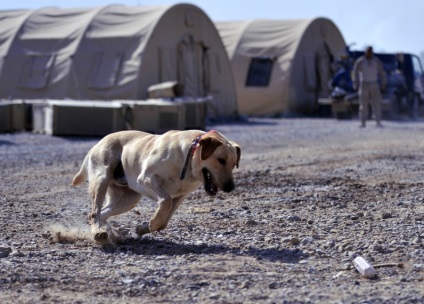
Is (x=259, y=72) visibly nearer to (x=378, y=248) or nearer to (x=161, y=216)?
(x=161, y=216)

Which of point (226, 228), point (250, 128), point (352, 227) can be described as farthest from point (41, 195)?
point (250, 128)

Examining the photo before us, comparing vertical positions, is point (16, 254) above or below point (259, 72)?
above

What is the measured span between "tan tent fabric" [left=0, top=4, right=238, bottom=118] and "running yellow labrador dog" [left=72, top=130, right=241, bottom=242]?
18222 millimetres

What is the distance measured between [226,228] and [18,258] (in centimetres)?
204

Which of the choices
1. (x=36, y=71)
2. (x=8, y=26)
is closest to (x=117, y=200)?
(x=36, y=71)

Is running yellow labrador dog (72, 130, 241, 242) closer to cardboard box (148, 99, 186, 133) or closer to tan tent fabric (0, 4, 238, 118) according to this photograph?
cardboard box (148, 99, 186, 133)

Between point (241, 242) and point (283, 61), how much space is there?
26.7 m

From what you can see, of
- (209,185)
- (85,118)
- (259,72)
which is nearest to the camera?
(209,185)

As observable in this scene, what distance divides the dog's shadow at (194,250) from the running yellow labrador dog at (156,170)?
122 millimetres

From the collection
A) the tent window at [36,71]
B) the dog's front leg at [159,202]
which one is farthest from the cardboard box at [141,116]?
the dog's front leg at [159,202]

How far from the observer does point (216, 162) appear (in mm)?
7473

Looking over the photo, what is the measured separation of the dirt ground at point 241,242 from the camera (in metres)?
5.83

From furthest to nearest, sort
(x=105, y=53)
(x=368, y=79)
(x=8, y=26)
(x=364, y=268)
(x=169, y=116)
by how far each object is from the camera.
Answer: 1. (x=8, y=26)
2. (x=105, y=53)
3. (x=368, y=79)
4. (x=169, y=116)
5. (x=364, y=268)

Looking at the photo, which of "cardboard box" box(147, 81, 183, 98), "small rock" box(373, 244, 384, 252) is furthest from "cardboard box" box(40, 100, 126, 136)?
"small rock" box(373, 244, 384, 252)
